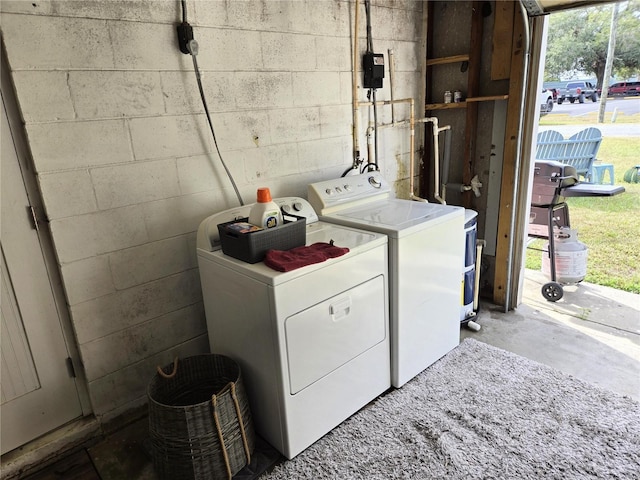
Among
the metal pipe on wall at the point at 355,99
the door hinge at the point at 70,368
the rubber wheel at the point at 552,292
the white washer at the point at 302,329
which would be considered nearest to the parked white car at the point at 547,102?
the rubber wheel at the point at 552,292

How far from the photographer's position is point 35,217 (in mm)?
1750

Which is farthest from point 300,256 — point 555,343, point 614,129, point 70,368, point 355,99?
point 614,129

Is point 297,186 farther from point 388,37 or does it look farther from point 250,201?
point 388,37

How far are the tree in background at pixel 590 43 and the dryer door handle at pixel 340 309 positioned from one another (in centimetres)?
227

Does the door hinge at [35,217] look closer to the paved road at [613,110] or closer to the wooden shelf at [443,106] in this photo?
the wooden shelf at [443,106]

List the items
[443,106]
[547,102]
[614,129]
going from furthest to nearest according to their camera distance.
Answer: [614,129] < [547,102] < [443,106]

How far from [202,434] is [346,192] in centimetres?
154

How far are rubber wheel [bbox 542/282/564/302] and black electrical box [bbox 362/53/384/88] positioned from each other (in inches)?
76.3

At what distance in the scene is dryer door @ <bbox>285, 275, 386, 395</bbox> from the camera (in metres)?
1.73

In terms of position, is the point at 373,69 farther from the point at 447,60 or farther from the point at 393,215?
the point at 393,215

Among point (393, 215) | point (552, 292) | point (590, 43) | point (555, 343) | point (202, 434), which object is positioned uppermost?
point (590, 43)

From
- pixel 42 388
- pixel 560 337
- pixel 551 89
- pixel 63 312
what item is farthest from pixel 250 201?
pixel 551 89

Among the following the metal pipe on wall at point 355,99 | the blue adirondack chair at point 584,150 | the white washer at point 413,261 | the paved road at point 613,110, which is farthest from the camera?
the blue adirondack chair at point 584,150

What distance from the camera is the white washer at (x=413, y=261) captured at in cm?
214
